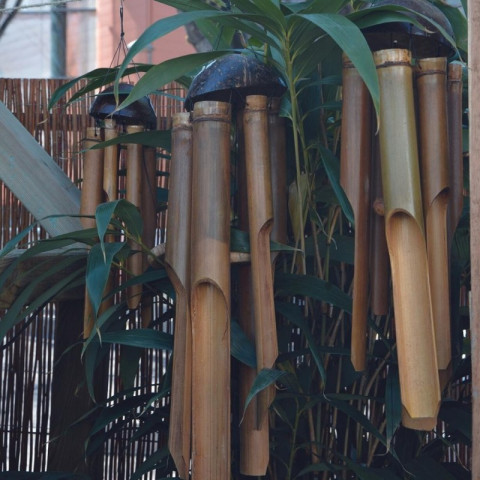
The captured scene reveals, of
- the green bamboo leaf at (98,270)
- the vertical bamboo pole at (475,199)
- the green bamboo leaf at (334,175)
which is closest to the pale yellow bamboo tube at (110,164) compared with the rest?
the green bamboo leaf at (98,270)

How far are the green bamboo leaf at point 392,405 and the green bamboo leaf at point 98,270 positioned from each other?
45cm

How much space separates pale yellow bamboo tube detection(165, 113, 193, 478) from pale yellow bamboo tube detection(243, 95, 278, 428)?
0.34ft

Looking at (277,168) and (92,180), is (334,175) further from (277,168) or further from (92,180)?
(92,180)

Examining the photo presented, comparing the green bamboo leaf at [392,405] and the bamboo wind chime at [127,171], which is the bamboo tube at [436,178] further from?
the bamboo wind chime at [127,171]

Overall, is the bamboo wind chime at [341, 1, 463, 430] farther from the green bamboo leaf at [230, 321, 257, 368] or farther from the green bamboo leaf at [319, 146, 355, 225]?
the green bamboo leaf at [230, 321, 257, 368]

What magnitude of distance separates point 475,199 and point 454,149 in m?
0.26

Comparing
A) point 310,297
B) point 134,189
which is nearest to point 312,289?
point 310,297

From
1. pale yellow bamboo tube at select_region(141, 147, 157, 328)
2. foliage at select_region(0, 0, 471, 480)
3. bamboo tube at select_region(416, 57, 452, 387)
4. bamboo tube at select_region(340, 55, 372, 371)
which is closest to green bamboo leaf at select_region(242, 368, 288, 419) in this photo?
foliage at select_region(0, 0, 471, 480)

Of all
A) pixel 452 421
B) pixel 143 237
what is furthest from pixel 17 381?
pixel 452 421

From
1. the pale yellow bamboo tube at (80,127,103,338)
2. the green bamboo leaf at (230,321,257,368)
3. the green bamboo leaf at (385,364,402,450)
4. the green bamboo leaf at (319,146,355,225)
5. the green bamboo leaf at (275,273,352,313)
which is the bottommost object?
the green bamboo leaf at (385,364,402,450)

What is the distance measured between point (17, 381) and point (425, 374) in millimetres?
1640

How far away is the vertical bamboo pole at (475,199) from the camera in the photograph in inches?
38.8

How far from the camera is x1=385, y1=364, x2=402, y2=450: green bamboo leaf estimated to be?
1237mm

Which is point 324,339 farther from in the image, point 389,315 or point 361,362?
point 361,362
